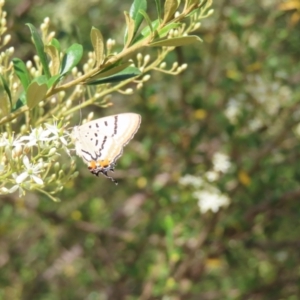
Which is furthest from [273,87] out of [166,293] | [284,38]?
[166,293]

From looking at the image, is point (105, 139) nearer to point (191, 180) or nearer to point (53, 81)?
point (53, 81)

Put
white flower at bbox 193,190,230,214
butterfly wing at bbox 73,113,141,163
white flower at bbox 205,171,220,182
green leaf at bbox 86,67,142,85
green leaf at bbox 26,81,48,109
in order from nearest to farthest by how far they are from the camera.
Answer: green leaf at bbox 26,81,48,109 < green leaf at bbox 86,67,142,85 < butterfly wing at bbox 73,113,141,163 < white flower at bbox 193,190,230,214 < white flower at bbox 205,171,220,182

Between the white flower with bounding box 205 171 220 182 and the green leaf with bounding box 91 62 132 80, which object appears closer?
the green leaf with bounding box 91 62 132 80

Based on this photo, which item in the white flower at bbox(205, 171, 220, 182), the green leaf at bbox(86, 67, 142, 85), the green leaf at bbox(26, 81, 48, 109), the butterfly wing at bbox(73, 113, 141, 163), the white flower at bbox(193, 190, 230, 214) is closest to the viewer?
the green leaf at bbox(26, 81, 48, 109)

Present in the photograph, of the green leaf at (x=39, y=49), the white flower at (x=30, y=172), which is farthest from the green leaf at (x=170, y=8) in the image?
the white flower at (x=30, y=172)

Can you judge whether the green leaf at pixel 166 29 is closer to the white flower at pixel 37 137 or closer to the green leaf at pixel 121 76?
the green leaf at pixel 121 76

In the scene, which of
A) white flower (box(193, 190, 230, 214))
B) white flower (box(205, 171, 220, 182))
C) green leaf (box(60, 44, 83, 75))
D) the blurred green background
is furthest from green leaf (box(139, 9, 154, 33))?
white flower (box(205, 171, 220, 182))

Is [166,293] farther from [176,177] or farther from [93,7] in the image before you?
[93,7]

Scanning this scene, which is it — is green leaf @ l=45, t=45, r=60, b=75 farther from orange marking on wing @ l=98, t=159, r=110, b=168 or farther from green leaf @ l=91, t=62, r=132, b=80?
orange marking on wing @ l=98, t=159, r=110, b=168
